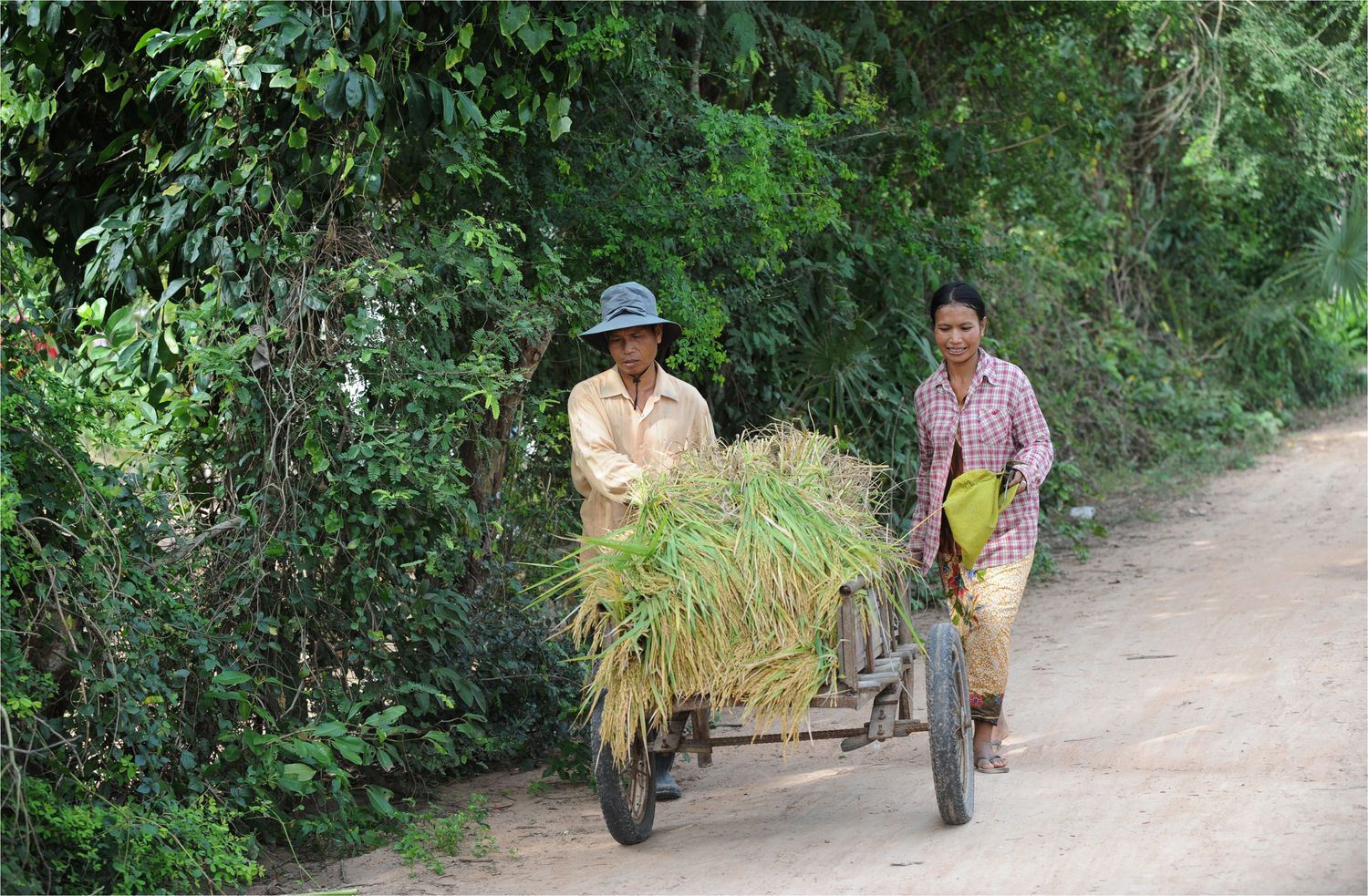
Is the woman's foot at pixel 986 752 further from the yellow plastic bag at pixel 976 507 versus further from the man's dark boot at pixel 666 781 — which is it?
the man's dark boot at pixel 666 781

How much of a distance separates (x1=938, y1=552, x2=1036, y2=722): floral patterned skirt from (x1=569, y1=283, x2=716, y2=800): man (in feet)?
3.96

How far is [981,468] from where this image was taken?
505 cm

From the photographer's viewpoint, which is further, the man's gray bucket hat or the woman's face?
the woman's face

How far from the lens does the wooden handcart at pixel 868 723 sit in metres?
3.94

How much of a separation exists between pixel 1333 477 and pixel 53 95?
10.4 m

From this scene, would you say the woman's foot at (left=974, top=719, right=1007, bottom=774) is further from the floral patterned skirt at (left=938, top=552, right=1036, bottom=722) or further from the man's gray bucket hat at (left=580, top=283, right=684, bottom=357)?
the man's gray bucket hat at (left=580, top=283, right=684, bottom=357)

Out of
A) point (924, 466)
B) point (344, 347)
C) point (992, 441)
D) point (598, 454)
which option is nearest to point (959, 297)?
point (992, 441)

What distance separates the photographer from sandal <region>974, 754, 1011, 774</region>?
5086 mm

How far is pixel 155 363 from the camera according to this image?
15.5 ft

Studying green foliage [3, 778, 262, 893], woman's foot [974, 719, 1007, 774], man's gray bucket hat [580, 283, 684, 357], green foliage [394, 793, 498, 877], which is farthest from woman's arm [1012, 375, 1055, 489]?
green foliage [3, 778, 262, 893]

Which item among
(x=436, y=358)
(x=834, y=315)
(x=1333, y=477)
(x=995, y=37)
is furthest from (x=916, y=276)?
(x=1333, y=477)

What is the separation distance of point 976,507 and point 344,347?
2.41 m

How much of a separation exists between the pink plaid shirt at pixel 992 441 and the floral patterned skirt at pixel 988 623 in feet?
0.18

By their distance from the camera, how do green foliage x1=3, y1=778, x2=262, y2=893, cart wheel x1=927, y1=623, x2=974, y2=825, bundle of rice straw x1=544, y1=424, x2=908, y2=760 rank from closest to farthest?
1. green foliage x1=3, y1=778, x2=262, y2=893
2. bundle of rice straw x1=544, y1=424, x2=908, y2=760
3. cart wheel x1=927, y1=623, x2=974, y2=825
